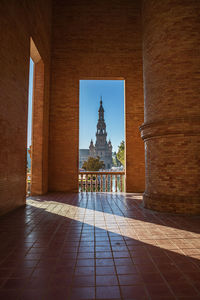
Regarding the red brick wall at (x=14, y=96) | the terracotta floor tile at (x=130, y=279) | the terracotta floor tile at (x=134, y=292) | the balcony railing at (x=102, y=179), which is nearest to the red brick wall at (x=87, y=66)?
the balcony railing at (x=102, y=179)

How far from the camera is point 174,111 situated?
550 centimetres

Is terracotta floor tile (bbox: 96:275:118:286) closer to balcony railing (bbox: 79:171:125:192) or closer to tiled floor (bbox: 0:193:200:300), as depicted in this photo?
tiled floor (bbox: 0:193:200:300)

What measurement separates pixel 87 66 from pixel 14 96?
5177 millimetres

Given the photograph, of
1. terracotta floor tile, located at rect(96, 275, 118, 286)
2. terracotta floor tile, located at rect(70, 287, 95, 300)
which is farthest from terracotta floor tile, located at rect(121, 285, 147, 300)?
terracotta floor tile, located at rect(70, 287, 95, 300)

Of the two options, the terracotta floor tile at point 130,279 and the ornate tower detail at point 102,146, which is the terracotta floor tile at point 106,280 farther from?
the ornate tower detail at point 102,146

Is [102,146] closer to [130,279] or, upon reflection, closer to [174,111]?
[174,111]

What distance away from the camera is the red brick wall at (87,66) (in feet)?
31.2

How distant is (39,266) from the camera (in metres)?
2.58

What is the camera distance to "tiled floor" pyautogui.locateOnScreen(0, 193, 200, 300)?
2.12 m

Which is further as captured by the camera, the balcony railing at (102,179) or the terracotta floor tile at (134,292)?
the balcony railing at (102,179)

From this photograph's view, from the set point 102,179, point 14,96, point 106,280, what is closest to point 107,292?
point 106,280

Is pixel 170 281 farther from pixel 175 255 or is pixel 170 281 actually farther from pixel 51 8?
pixel 51 8

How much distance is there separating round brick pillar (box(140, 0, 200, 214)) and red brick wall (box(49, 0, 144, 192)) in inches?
142

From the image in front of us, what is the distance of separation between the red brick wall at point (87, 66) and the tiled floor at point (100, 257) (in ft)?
15.6
